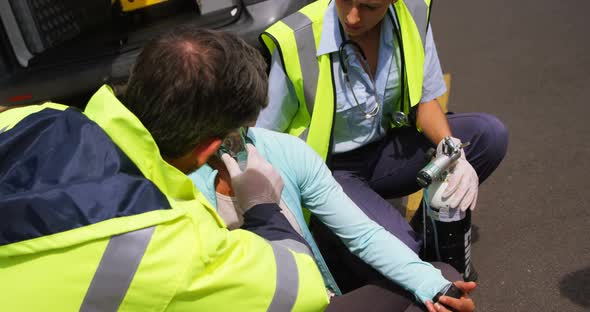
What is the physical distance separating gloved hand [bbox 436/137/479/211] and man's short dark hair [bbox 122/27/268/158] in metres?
0.95

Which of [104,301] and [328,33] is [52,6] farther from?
[104,301]

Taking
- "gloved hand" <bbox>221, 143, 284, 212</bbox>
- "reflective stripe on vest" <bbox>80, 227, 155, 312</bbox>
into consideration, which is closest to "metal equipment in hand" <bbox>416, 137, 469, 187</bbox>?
"gloved hand" <bbox>221, 143, 284, 212</bbox>

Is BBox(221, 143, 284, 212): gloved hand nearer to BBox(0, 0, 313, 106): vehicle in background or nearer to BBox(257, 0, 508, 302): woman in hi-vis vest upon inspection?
BBox(257, 0, 508, 302): woman in hi-vis vest

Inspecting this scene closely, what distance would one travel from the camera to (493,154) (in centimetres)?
245

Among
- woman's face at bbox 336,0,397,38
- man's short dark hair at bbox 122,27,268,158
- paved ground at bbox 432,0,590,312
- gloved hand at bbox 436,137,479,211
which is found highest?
man's short dark hair at bbox 122,27,268,158

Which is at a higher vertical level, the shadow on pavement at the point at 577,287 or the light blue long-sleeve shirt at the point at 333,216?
the light blue long-sleeve shirt at the point at 333,216

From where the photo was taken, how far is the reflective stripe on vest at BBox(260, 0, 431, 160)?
218cm

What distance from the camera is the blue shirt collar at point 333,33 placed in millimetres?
2240

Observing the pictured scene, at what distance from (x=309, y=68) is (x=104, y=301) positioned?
1.30 meters

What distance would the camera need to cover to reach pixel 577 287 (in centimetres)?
243

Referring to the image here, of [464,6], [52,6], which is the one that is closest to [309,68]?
[52,6]

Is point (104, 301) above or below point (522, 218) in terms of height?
above

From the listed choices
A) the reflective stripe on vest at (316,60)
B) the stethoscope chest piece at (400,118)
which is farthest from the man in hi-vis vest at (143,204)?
the stethoscope chest piece at (400,118)

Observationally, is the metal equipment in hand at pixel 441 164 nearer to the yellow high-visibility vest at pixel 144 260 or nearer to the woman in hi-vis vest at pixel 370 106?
the woman in hi-vis vest at pixel 370 106
